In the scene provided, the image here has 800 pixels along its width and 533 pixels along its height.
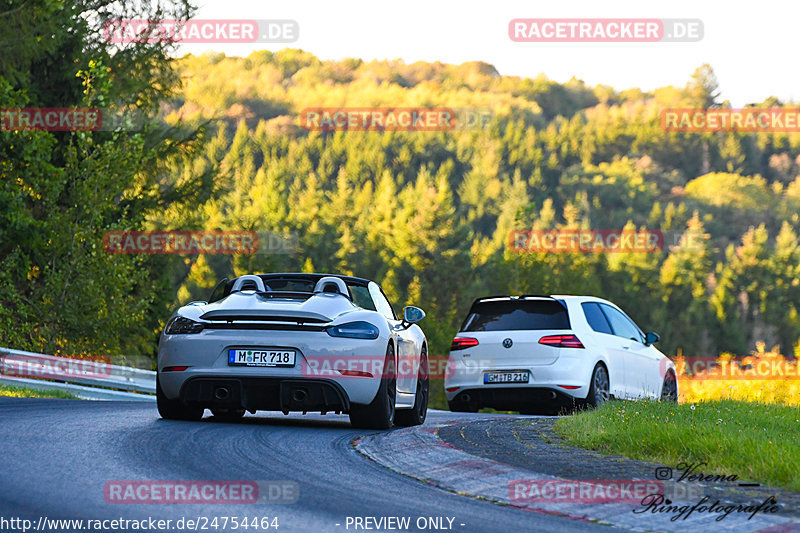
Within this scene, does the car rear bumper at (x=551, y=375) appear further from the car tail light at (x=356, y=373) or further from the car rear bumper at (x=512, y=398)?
the car tail light at (x=356, y=373)

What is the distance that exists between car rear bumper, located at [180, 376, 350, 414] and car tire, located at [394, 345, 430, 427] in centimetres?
163

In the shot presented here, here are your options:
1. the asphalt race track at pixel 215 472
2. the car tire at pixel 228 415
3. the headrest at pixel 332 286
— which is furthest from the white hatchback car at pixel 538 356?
the asphalt race track at pixel 215 472

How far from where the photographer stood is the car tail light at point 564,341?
46.8 feet

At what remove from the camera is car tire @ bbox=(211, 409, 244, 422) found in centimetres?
1088

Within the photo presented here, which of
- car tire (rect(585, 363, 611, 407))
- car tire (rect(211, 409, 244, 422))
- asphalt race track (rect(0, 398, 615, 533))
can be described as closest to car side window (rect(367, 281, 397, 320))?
asphalt race track (rect(0, 398, 615, 533))

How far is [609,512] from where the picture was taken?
224 inches

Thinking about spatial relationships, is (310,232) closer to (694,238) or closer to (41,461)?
(694,238)

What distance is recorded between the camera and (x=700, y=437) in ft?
25.9

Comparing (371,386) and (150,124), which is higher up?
(150,124)

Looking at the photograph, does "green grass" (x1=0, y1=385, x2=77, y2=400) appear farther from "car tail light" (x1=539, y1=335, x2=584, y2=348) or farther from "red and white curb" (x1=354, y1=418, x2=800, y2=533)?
"red and white curb" (x1=354, y1=418, x2=800, y2=533)

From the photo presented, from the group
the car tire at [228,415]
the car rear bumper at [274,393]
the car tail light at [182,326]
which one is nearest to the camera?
the car rear bumper at [274,393]

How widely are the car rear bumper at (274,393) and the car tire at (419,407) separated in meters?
1.63

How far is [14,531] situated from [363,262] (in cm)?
10044

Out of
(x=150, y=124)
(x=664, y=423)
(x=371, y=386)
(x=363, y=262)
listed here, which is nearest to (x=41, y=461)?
(x=371, y=386)
